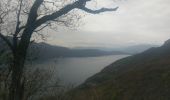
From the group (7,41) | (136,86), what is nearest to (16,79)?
(7,41)

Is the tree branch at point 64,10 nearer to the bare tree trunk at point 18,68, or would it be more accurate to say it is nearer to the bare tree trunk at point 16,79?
the bare tree trunk at point 18,68

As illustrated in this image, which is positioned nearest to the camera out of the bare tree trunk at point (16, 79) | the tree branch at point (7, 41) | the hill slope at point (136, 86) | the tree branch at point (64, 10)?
the bare tree trunk at point (16, 79)

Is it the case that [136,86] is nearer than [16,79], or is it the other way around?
[16,79]

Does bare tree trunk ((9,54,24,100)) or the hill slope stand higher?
bare tree trunk ((9,54,24,100))

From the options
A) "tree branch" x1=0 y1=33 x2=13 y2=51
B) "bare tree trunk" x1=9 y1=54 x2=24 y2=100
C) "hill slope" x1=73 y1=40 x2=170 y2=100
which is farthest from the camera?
"hill slope" x1=73 y1=40 x2=170 y2=100

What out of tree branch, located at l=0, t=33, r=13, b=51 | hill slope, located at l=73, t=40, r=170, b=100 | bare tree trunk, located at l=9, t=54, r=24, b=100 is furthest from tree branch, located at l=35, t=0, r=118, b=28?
hill slope, located at l=73, t=40, r=170, b=100

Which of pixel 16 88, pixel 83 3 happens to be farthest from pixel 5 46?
pixel 83 3

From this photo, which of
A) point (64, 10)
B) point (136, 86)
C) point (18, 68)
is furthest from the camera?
point (136, 86)

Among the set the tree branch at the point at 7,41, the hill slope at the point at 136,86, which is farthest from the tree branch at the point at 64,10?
the hill slope at the point at 136,86

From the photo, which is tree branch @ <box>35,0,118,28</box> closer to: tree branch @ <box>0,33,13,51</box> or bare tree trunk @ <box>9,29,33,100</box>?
bare tree trunk @ <box>9,29,33,100</box>

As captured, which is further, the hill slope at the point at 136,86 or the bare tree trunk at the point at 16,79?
the hill slope at the point at 136,86

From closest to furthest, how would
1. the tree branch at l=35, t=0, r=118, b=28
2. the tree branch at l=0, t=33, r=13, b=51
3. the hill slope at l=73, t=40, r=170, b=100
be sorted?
the tree branch at l=0, t=33, r=13, b=51 < the tree branch at l=35, t=0, r=118, b=28 < the hill slope at l=73, t=40, r=170, b=100

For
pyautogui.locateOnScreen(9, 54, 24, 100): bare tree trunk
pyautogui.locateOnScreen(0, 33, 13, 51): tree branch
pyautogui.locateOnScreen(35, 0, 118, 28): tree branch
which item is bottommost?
pyautogui.locateOnScreen(9, 54, 24, 100): bare tree trunk

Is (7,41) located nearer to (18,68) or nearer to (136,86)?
(18,68)
